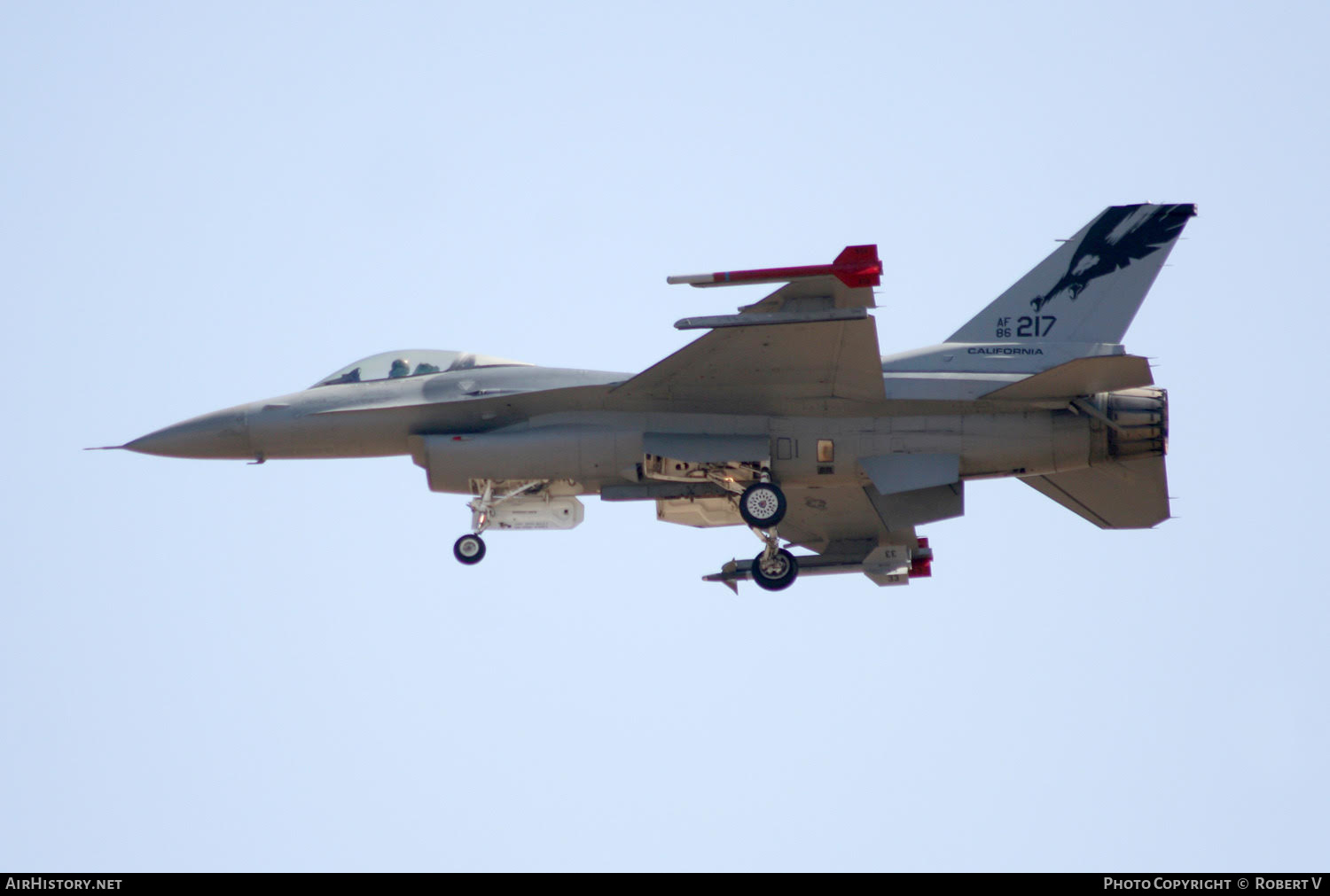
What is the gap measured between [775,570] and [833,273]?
14.6ft

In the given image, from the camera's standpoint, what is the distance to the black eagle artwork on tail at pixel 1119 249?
2016 centimetres

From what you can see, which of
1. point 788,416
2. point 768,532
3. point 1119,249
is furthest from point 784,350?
point 1119,249

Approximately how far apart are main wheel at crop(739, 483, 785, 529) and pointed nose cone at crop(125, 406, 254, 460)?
20.3 ft

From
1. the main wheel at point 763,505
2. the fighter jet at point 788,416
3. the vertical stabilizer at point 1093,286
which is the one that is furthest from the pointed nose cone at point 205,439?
the vertical stabilizer at point 1093,286

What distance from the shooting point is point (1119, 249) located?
2019 cm

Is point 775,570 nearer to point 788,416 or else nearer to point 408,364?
point 788,416

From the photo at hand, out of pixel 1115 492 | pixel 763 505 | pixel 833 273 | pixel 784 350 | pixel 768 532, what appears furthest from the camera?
pixel 1115 492

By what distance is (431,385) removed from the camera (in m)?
20.3

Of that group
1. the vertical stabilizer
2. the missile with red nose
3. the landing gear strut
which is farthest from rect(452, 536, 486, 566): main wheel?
the vertical stabilizer

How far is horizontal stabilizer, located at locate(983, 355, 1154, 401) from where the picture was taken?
59.3ft

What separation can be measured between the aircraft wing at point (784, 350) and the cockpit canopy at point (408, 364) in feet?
6.59

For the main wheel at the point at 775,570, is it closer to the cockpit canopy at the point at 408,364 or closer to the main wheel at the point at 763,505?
the main wheel at the point at 763,505

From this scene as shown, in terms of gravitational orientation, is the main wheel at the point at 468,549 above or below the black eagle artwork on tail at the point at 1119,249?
below
